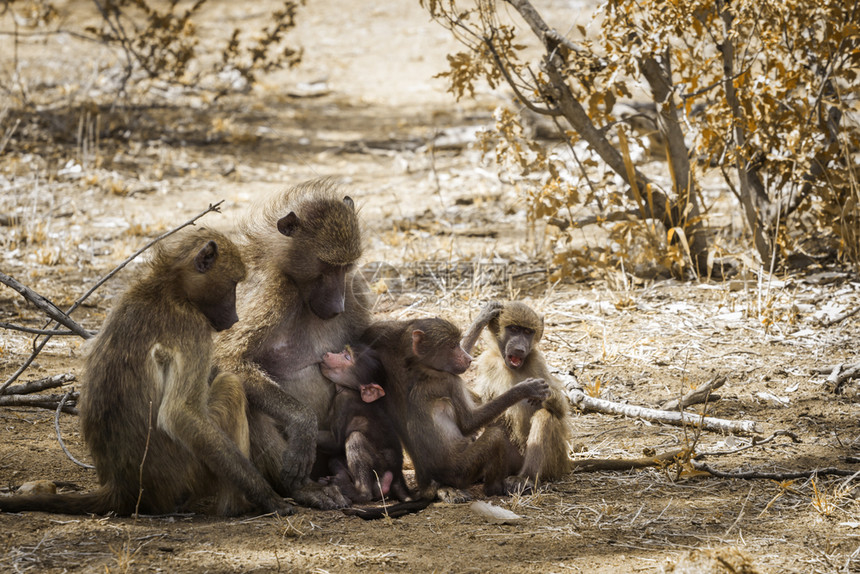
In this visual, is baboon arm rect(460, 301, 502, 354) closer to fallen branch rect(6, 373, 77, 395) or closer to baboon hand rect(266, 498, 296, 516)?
baboon hand rect(266, 498, 296, 516)

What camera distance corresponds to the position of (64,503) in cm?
346

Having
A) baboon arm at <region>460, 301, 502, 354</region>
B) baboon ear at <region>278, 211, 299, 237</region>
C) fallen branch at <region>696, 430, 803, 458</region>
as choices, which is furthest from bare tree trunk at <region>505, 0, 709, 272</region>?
baboon ear at <region>278, 211, 299, 237</region>

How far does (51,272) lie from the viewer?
6.90 metres

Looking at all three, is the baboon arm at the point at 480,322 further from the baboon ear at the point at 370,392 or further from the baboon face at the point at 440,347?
the baboon ear at the point at 370,392

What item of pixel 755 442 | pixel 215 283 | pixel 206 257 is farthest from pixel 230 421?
pixel 755 442

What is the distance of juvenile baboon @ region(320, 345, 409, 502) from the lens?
4.05m

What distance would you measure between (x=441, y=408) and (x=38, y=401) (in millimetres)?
2079

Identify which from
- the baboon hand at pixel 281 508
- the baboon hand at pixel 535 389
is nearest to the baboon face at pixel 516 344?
the baboon hand at pixel 535 389

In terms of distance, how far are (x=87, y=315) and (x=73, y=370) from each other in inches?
42.5

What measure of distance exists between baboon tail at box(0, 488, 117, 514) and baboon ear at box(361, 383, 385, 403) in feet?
3.82

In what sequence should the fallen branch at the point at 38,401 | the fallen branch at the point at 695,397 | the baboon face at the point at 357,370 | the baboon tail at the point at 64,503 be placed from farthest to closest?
the fallen branch at the point at 695,397, the fallen branch at the point at 38,401, the baboon face at the point at 357,370, the baboon tail at the point at 64,503

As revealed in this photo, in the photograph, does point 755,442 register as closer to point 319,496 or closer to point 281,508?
point 319,496

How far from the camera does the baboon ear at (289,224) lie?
13.4 feet

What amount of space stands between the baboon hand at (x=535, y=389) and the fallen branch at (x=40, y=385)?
94.2 inches
